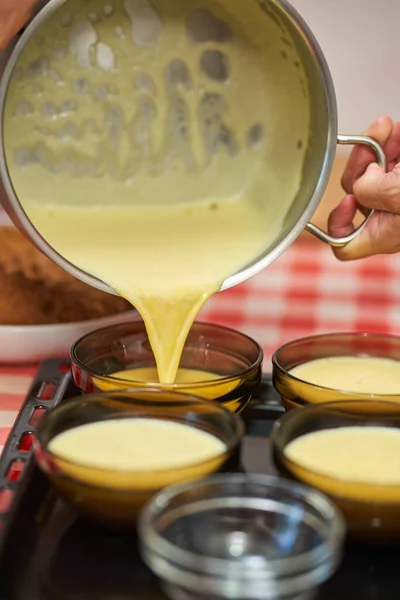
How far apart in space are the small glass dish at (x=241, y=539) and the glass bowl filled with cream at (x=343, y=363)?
0.24 meters

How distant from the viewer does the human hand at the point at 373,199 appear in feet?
3.52

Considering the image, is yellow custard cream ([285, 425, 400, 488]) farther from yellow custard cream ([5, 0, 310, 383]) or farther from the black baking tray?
yellow custard cream ([5, 0, 310, 383])

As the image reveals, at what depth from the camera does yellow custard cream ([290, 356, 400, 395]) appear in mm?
1017

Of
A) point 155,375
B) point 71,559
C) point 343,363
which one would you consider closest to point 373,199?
point 343,363

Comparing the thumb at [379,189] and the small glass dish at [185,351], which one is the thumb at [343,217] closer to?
the thumb at [379,189]

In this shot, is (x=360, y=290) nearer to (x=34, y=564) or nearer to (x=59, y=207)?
(x=59, y=207)

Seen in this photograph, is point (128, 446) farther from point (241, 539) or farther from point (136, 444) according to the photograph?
point (241, 539)

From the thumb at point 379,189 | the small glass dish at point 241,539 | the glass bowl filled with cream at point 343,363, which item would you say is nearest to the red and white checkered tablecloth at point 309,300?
the glass bowl filled with cream at point 343,363

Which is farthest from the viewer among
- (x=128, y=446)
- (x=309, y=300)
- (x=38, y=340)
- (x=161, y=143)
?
(x=309, y=300)

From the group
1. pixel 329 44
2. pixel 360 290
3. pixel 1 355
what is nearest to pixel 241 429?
pixel 1 355

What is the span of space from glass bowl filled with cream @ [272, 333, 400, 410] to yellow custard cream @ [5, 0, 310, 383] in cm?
12

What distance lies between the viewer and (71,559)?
0.73 meters

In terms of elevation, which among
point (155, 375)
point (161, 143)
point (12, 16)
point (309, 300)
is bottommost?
point (309, 300)

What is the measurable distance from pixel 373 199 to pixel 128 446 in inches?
17.7
